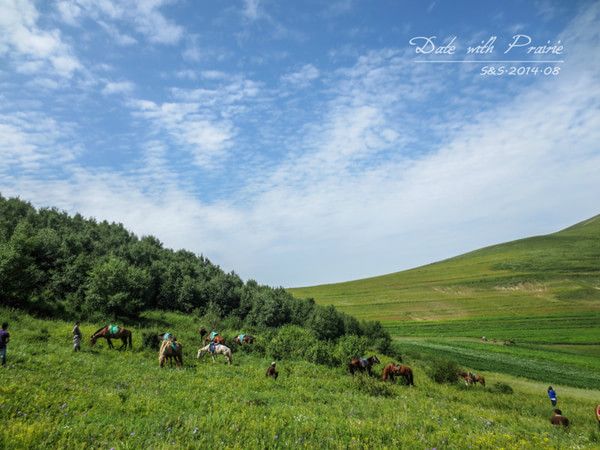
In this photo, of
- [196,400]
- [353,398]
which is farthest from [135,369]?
[353,398]

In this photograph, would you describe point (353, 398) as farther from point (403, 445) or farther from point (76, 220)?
point (76, 220)

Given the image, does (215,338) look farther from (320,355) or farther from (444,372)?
(444,372)

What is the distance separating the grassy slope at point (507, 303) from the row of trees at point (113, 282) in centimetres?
2492

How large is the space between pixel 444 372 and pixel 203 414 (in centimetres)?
2744

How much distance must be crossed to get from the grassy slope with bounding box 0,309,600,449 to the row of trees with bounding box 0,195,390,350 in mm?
17171

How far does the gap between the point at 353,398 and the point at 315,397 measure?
1818mm

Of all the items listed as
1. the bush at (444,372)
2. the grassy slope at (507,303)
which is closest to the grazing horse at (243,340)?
the bush at (444,372)

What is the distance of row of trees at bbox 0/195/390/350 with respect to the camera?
110 feet

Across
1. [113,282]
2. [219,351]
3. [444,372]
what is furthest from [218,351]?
[444,372]

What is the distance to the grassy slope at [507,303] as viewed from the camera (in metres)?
61.3

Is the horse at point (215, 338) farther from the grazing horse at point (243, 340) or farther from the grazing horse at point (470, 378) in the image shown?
the grazing horse at point (470, 378)

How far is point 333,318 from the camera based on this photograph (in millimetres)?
56812

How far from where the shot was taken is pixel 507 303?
11106cm

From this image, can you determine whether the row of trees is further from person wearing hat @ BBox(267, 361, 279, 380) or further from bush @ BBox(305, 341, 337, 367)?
person wearing hat @ BBox(267, 361, 279, 380)
